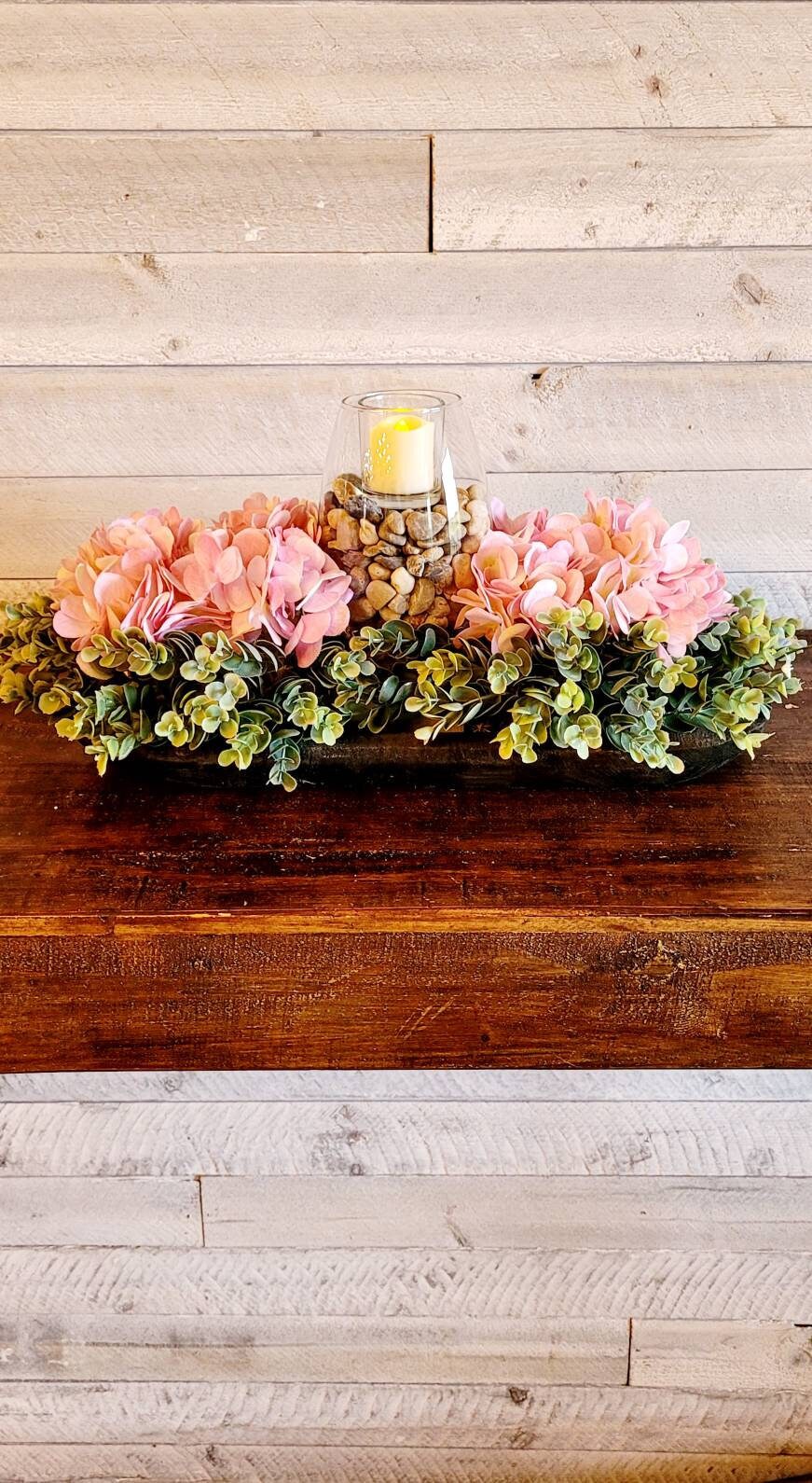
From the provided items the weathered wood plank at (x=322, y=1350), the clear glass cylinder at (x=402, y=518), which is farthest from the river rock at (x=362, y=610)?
the weathered wood plank at (x=322, y=1350)

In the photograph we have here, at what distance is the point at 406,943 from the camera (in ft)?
2.29

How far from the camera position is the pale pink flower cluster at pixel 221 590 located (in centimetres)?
77

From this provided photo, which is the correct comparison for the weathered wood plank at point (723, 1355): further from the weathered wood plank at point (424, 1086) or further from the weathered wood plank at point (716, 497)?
the weathered wood plank at point (716, 497)

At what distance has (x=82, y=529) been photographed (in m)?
1.07

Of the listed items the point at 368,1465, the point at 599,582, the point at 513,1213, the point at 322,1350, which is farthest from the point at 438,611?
the point at 368,1465

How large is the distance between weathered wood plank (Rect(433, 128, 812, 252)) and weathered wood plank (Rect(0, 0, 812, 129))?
2 cm

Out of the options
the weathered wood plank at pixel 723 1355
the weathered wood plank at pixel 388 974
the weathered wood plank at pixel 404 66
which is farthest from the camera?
the weathered wood plank at pixel 723 1355

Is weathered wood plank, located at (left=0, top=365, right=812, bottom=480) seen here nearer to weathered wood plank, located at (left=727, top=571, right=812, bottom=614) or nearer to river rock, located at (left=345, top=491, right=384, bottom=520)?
weathered wood plank, located at (left=727, top=571, right=812, bottom=614)

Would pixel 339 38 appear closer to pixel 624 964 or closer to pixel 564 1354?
pixel 624 964

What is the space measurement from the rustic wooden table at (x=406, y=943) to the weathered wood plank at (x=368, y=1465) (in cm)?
59

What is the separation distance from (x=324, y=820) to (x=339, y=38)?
2.21ft

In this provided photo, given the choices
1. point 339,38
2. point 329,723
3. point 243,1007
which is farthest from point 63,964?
point 339,38

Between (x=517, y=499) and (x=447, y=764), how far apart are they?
1.19 ft

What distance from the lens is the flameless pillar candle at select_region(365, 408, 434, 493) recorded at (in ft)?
2.61
